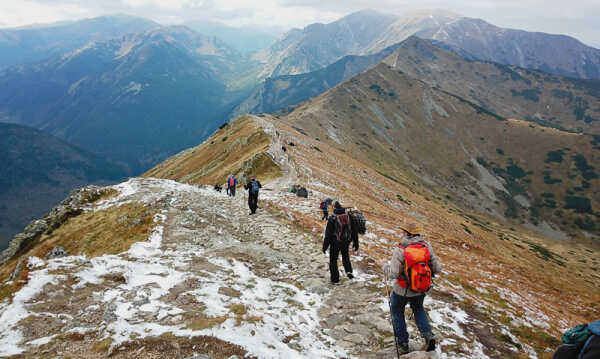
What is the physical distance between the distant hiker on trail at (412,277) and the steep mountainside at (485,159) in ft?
389

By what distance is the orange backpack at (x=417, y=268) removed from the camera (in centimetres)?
722

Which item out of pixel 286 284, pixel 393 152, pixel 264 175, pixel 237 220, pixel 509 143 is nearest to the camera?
pixel 286 284

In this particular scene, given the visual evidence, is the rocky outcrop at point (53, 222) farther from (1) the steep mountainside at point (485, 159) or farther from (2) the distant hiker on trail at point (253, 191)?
(1) the steep mountainside at point (485, 159)

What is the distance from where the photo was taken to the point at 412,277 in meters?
7.27

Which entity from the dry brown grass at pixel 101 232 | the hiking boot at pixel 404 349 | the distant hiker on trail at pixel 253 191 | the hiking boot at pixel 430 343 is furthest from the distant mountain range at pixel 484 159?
the hiking boot at pixel 430 343

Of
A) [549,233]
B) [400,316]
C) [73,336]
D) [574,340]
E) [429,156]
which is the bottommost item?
[549,233]

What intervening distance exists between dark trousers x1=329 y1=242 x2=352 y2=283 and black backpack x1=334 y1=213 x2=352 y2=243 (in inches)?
13.3

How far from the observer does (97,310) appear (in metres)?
9.23

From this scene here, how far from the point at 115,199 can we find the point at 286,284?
25.6 metres

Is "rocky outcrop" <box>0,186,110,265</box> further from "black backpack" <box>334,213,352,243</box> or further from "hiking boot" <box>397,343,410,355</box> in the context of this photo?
"hiking boot" <box>397,343,410,355</box>

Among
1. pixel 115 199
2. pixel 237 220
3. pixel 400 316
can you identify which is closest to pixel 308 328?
pixel 400 316

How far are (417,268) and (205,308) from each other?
6.75 m

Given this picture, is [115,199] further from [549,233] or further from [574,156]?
[574,156]

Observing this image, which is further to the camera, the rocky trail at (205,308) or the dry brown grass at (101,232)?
the dry brown grass at (101,232)
